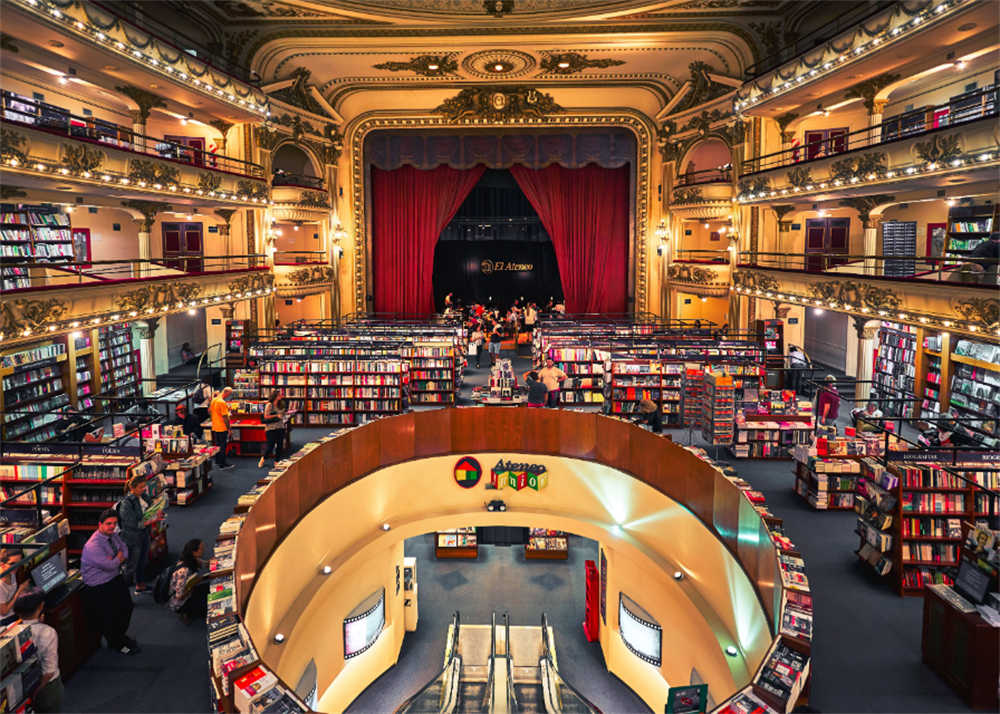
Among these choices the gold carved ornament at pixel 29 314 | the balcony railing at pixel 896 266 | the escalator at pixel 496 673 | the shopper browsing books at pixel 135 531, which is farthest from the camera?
the escalator at pixel 496 673

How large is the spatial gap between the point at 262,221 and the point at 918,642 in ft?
50.8

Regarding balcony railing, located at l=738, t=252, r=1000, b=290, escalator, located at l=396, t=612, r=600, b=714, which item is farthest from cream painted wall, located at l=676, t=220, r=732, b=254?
escalator, located at l=396, t=612, r=600, b=714

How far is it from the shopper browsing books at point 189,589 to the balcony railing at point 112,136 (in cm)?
620

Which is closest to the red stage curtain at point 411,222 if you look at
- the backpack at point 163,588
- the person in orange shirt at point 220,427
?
the person in orange shirt at point 220,427

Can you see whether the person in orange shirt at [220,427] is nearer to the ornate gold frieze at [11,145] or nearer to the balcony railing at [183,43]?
the ornate gold frieze at [11,145]

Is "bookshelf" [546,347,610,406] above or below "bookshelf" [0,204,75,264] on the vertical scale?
below

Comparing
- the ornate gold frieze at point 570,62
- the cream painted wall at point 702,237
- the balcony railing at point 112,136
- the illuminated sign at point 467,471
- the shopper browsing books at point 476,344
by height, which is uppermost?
the ornate gold frieze at point 570,62

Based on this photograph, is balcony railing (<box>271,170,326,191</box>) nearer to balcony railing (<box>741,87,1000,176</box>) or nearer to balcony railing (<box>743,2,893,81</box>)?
balcony railing (<box>741,87,1000,176</box>)

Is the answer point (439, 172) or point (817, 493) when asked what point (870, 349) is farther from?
point (439, 172)

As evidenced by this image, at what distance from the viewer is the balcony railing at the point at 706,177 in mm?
16828

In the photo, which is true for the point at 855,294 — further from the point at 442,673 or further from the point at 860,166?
the point at 442,673

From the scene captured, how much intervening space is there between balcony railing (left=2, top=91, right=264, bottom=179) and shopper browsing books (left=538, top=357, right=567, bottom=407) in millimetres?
7450

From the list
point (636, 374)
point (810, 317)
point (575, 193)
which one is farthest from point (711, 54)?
point (636, 374)

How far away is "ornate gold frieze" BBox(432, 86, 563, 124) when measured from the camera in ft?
63.7
